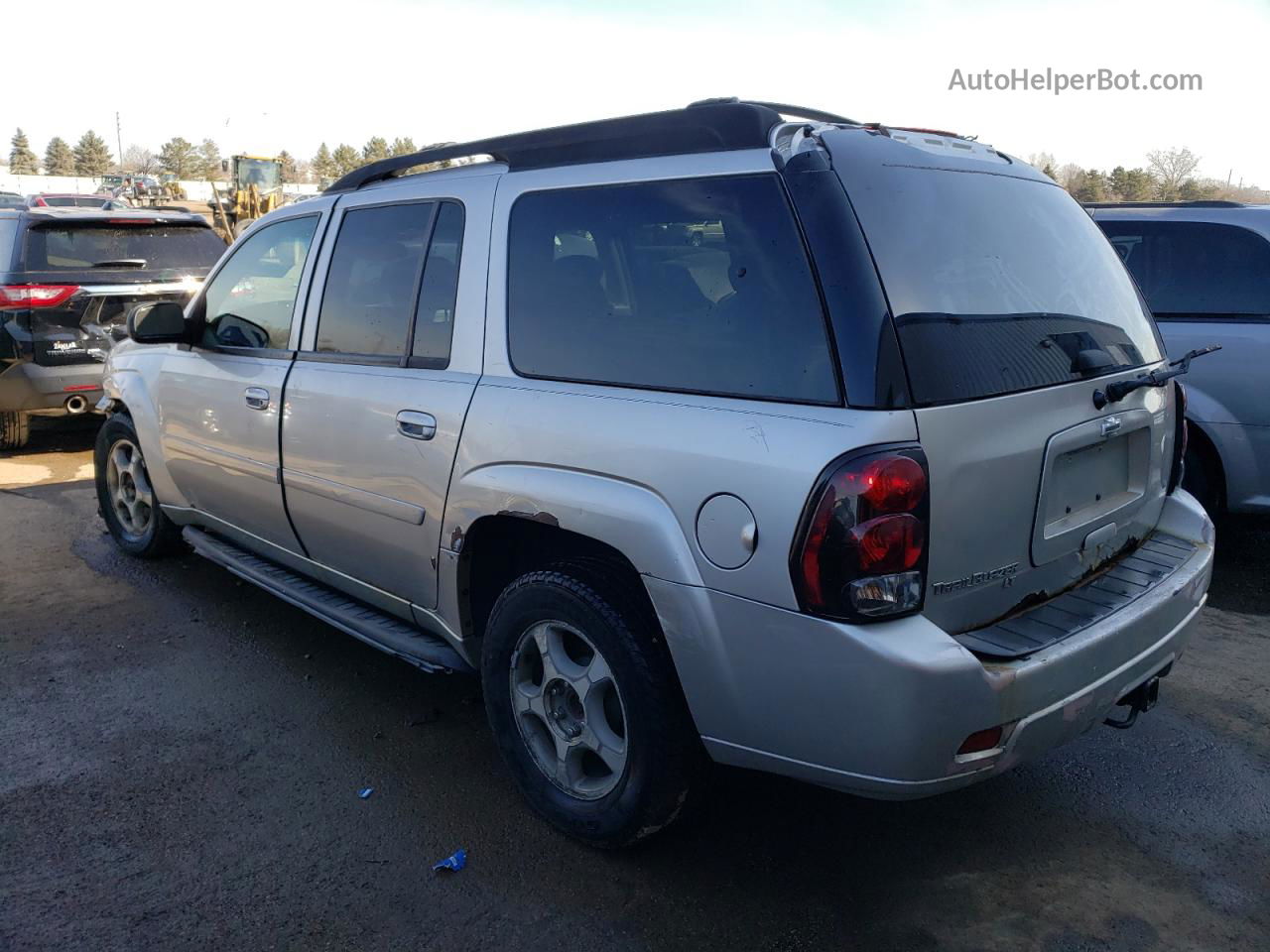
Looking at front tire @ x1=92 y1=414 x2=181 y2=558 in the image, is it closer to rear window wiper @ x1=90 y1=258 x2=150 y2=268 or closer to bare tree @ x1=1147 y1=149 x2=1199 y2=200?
rear window wiper @ x1=90 y1=258 x2=150 y2=268

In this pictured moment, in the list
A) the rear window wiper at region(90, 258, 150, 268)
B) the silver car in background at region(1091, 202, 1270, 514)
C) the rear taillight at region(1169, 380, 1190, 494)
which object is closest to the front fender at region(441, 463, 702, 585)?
the rear taillight at region(1169, 380, 1190, 494)

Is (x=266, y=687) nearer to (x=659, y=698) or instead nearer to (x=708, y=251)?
(x=659, y=698)

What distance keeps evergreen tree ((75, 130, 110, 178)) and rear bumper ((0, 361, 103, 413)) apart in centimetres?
12471

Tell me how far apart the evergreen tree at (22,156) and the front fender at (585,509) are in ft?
431

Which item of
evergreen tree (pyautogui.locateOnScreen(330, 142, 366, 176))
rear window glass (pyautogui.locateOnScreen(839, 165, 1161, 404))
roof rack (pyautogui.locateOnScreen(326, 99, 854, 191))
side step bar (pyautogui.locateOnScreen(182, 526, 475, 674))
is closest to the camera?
rear window glass (pyautogui.locateOnScreen(839, 165, 1161, 404))

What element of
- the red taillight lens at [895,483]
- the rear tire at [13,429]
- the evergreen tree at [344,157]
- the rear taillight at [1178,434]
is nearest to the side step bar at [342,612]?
the red taillight lens at [895,483]

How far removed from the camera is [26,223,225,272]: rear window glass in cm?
783

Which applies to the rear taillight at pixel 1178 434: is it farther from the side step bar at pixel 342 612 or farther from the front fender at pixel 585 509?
the side step bar at pixel 342 612

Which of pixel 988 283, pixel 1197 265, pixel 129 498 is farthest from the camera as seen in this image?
pixel 129 498

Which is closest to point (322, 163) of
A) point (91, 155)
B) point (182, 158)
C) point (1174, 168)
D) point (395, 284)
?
point (182, 158)

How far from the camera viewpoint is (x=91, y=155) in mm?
119562

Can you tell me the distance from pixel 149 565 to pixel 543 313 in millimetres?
3564

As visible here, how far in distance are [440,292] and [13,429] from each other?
6.61m

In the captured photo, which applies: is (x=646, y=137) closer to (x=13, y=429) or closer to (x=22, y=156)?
(x=13, y=429)
